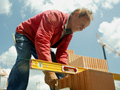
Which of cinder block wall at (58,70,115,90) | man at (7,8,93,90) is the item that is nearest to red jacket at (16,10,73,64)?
man at (7,8,93,90)

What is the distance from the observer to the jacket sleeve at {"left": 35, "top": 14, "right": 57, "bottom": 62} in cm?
112

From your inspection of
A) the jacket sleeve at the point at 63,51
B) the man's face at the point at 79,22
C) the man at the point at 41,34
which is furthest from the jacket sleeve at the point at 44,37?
the jacket sleeve at the point at 63,51

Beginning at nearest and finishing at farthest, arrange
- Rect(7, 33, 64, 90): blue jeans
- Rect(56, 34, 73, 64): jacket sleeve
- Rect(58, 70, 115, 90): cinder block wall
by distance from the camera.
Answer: Rect(58, 70, 115, 90): cinder block wall
Rect(7, 33, 64, 90): blue jeans
Rect(56, 34, 73, 64): jacket sleeve

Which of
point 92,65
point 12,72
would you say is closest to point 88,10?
point 12,72

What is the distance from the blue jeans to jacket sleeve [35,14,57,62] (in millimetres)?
230

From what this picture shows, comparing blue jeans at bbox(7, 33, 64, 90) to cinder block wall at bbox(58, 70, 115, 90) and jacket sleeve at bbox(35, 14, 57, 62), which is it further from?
cinder block wall at bbox(58, 70, 115, 90)

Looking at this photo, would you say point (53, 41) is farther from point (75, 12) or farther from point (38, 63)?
point (38, 63)

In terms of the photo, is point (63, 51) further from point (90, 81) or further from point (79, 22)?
point (90, 81)

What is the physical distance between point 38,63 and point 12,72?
529mm

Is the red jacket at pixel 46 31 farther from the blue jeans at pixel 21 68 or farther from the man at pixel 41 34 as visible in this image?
the blue jeans at pixel 21 68

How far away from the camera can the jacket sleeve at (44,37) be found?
1116mm

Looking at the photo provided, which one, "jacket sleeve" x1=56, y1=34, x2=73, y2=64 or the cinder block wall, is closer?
the cinder block wall

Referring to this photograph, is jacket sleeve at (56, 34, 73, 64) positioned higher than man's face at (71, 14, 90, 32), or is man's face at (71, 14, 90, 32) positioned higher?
man's face at (71, 14, 90, 32)

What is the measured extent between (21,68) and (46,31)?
0.41 m
